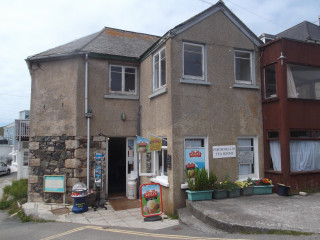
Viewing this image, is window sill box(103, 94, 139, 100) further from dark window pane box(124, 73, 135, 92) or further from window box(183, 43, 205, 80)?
window box(183, 43, 205, 80)

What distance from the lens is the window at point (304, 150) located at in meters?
9.69

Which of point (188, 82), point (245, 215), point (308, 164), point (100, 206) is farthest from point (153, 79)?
point (308, 164)

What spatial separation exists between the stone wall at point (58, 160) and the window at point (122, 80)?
7.87 feet

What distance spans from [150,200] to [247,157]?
4.07 meters

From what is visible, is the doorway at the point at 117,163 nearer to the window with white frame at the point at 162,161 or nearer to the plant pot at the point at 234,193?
the window with white frame at the point at 162,161

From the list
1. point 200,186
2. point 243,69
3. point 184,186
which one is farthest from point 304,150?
point 184,186

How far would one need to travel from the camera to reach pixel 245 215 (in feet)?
22.2

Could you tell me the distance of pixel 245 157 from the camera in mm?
9898

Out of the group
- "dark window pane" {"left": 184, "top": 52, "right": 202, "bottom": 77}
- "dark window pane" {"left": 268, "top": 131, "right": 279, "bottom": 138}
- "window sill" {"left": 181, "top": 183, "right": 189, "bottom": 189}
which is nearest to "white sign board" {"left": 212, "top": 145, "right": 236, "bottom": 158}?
"window sill" {"left": 181, "top": 183, "right": 189, "bottom": 189}

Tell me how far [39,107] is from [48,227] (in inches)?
212

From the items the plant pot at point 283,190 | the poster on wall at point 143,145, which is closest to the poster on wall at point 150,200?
the poster on wall at point 143,145

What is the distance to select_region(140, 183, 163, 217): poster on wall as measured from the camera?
324 inches

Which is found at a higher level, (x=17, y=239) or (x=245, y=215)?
(x=245, y=215)

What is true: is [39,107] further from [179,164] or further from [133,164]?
[179,164]
